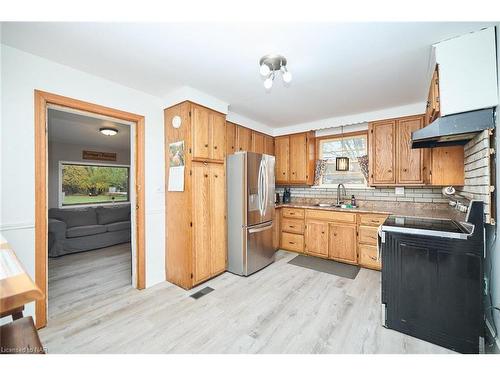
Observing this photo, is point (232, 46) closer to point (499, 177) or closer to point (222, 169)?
point (222, 169)

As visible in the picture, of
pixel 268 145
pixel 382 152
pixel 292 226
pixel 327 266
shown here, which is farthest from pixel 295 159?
pixel 327 266

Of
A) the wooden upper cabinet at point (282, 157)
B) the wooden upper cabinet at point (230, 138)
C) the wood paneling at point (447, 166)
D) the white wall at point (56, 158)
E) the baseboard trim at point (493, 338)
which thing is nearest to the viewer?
the baseboard trim at point (493, 338)

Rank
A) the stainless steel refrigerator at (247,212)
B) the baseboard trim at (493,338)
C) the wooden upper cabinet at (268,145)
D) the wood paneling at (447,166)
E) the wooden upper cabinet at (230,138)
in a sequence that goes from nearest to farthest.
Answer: the baseboard trim at (493,338) → the wood paneling at (447,166) → the stainless steel refrigerator at (247,212) → the wooden upper cabinet at (230,138) → the wooden upper cabinet at (268,145)

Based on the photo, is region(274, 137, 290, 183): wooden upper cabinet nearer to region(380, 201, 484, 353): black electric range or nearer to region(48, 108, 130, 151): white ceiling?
region(380, 201, 484, 353): black electric range

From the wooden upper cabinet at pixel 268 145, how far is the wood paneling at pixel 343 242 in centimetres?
179

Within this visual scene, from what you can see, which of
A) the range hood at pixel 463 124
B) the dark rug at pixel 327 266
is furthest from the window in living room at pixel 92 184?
the range hood at pixel 463 124

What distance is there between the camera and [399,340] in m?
1.70

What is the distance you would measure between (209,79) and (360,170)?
2929 mm

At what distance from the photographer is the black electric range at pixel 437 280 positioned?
1534 mm

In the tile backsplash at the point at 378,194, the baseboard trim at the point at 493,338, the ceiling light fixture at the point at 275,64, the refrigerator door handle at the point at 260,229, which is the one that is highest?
the ceiling light fixture at the point at 275,64

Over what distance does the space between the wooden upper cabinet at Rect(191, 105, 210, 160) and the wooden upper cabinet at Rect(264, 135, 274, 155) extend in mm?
1598

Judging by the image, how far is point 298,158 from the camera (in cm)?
408

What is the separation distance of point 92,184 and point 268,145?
15.7ft

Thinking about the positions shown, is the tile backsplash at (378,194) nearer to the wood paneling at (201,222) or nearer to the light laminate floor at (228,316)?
the light laminate floor at (228,316)
